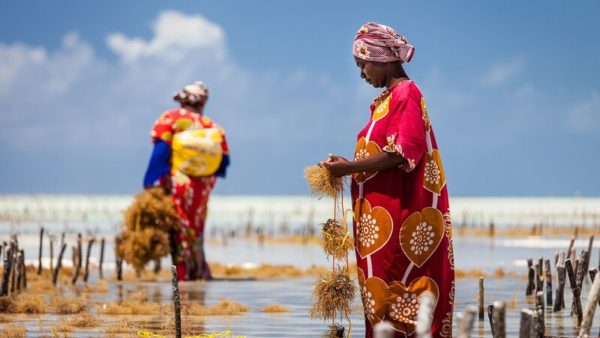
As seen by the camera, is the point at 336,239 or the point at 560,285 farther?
the point at 560,285

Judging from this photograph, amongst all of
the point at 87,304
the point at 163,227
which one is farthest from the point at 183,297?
the point at 163,227

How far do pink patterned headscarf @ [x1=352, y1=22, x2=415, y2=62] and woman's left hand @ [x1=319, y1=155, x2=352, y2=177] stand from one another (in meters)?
0.58

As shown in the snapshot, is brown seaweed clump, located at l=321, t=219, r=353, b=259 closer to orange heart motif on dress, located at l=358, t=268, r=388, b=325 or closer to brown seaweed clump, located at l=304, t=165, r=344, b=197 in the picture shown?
brown seaweed clump, located at l=304, t=165, r=344, b=197

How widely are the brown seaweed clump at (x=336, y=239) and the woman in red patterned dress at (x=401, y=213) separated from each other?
1.09 ft

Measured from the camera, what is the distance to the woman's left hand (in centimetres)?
712

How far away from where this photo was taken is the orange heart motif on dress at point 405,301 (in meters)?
6.97

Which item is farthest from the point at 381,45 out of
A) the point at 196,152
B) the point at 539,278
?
the point at 196,152

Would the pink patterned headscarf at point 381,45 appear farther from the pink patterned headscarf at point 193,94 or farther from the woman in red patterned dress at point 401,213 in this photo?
the pink patterned headscarf at point 193,94

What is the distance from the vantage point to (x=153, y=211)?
54.1ft

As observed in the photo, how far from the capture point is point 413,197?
7055 millimetres

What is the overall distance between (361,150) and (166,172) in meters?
9.45

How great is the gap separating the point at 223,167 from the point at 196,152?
59 centimetres

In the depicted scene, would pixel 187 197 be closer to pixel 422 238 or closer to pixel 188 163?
pixel 188 163

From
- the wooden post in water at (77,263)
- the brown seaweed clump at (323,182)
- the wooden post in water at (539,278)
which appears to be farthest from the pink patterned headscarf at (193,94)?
the brown seaweed clump at (323,182)
